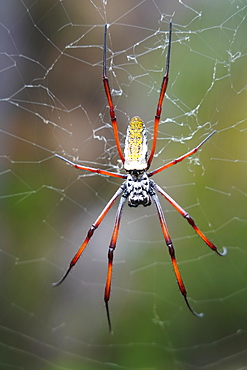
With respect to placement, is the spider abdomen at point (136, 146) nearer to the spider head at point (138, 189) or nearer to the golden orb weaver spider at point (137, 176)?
the golden orb weaver spider at point (137, 176)

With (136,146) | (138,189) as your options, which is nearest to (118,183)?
(138,189)

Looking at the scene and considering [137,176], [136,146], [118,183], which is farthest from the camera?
[118,183]

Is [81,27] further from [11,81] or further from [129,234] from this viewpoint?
[129,234]

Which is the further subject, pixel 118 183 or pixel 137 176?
pixel 118 183

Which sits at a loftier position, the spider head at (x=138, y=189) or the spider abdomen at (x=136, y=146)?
the spider abdomen at (x=136, y=146)

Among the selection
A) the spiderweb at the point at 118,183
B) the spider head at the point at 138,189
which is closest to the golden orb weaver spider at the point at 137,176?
the spider head at the point at 138,189

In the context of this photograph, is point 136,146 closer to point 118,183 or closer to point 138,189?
point 138,189

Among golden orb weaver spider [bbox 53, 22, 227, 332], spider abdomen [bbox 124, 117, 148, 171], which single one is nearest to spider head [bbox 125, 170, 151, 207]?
golden orb weaver spider [bbox 53, 22, 227, 332]
